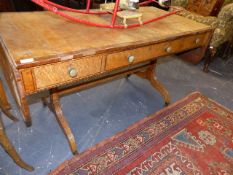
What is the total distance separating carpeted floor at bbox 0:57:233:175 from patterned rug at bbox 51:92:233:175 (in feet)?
0.35

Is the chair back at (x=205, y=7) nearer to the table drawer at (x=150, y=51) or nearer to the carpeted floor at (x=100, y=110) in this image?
the carpeted floor at (x=100, y=110)

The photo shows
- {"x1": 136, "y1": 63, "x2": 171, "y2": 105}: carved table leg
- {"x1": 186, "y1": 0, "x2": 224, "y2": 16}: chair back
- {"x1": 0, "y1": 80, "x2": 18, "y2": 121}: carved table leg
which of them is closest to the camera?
{"x1": 0, "y1": 80, "x2": 18, "y2": 121}: carved table leg

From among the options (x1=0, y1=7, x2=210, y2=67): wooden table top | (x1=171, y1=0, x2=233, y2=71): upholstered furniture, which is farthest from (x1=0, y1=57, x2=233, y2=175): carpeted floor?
(x1=0, y1=7, x2=210, y2=67): wooden table top

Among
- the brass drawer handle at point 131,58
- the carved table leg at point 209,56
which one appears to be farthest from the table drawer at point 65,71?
the carved table leg at point 209,56

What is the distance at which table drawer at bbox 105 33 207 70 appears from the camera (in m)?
1.15

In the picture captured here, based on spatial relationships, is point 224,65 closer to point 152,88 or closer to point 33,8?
point 152,88

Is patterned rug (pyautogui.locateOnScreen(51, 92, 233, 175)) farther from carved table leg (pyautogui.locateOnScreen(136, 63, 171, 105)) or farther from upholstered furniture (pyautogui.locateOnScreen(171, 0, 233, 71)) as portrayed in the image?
upholstered furniture (pyautogui.locateOnScreen(171, 0, 233, 71))

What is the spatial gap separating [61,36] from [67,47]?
13cm

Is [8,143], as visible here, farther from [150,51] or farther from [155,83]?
[155,83]

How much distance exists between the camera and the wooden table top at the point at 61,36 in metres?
0.92

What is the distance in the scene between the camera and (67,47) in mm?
988

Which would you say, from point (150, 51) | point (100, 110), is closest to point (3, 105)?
point (100, 110)

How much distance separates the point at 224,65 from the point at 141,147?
2.04 m

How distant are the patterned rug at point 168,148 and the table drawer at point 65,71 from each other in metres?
0.68
